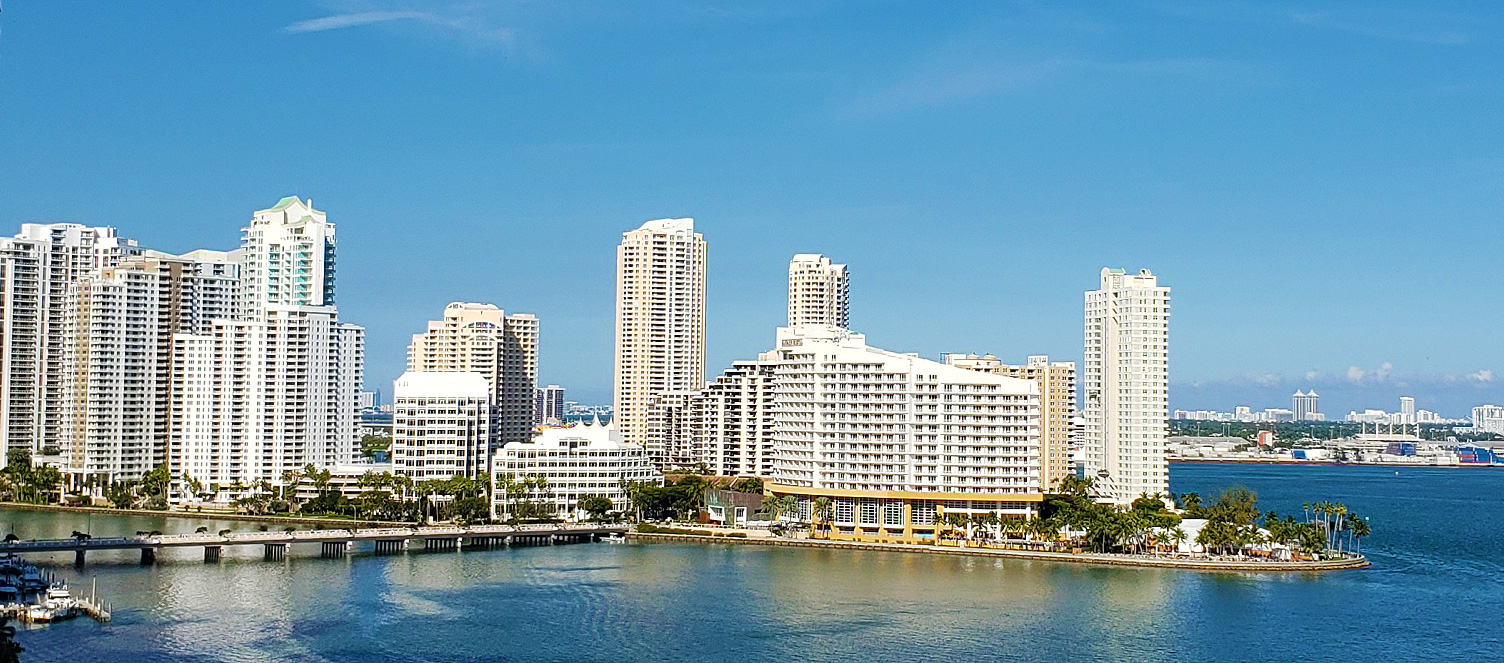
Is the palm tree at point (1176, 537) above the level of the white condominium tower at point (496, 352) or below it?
below

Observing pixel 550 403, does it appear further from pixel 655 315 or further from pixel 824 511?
pixel 824 511

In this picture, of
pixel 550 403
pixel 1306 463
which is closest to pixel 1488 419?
pixel 1306 463

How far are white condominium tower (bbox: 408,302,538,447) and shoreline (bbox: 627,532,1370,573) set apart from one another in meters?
25.3

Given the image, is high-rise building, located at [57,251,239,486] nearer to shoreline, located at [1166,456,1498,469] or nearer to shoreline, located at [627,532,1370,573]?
shoreline, located at [627,532,1370,573]

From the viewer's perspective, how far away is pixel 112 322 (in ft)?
229

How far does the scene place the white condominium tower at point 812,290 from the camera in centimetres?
8688

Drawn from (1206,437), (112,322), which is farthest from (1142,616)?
(1206,437)

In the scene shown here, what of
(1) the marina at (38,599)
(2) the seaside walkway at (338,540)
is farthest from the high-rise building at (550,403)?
(1) the marina at (38,599)

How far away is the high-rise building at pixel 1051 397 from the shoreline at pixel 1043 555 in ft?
58.9

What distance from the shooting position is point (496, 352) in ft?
262

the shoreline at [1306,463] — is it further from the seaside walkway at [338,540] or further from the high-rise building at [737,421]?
the seaside walkway at [338,540]

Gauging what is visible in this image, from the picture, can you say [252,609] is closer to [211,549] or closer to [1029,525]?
[211,549]

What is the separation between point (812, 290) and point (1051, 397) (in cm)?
1951

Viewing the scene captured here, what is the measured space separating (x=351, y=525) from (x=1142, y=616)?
31.8 metres
